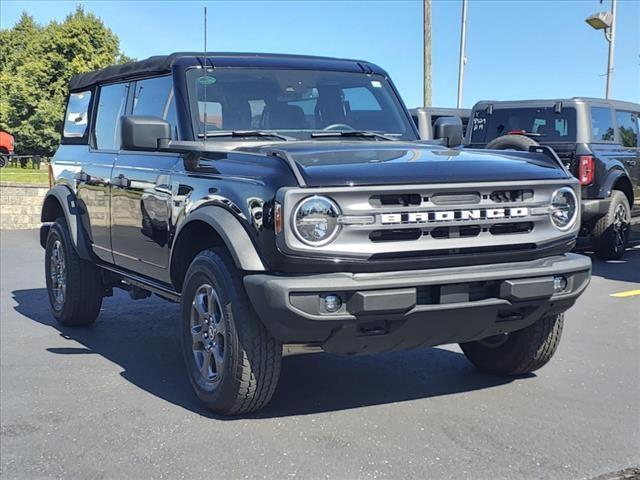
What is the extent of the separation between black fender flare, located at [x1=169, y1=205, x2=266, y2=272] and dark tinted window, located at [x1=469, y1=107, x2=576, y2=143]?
6.83m

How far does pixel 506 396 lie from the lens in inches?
181

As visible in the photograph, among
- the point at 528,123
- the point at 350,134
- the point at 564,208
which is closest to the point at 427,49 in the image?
the point at 528,123

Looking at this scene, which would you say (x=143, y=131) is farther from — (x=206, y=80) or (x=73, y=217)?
(x=73, y=217)

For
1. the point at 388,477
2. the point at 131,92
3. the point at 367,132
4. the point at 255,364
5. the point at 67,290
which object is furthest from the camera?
the point at 67,290

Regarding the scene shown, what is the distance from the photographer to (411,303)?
3.61 meters

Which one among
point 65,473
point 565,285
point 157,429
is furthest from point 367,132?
point 65,473

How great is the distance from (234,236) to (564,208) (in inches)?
70.3

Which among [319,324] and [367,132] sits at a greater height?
[367,132]

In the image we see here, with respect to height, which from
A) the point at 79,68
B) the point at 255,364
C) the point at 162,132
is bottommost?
the point at 255,364

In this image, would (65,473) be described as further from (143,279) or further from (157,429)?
(143,279)

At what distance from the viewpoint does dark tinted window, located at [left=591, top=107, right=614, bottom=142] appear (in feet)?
32.4

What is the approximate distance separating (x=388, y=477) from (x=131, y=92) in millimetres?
3749

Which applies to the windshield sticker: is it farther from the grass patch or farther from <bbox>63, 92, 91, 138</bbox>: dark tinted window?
the grass patch

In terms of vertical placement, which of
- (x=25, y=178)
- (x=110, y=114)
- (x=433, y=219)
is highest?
(x=110, y=114)
